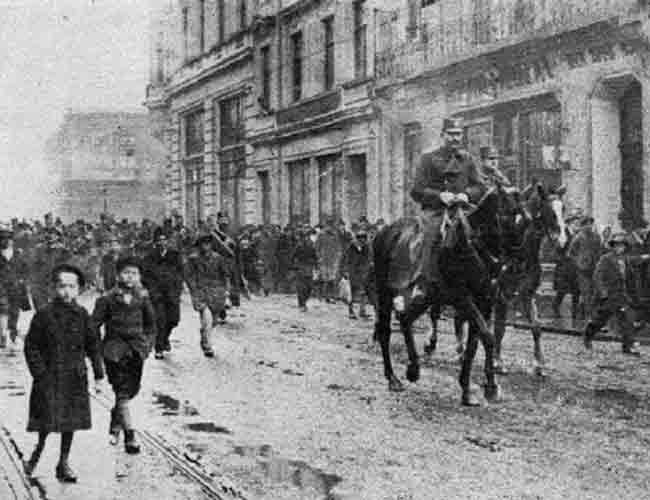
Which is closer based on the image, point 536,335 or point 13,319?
point 536,335

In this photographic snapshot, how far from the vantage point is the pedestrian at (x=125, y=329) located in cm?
824

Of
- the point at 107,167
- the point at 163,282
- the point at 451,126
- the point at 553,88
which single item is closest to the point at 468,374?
the point at 451,126

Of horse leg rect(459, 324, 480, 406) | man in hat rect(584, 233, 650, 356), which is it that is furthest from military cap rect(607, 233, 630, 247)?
horse leg rect(459, 324, 480, 406)

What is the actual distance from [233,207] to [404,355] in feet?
85.8

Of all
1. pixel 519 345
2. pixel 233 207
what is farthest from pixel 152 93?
pixel 519 345

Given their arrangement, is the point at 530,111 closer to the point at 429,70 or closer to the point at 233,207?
the point at 429,70

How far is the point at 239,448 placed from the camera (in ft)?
26.1

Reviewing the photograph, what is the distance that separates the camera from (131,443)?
7.92 m

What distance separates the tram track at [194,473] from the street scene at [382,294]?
0.02 metres

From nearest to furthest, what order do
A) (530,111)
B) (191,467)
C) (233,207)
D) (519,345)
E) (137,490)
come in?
(137,490)
(191,467)
(519,345)
(530,111)
(233,207)

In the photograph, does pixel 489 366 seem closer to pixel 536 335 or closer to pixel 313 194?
pixel 536 335

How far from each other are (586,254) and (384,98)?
10.8 m

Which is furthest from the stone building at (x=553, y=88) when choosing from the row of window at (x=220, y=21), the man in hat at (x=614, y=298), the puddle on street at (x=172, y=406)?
the row of window at (x=220, y=21)

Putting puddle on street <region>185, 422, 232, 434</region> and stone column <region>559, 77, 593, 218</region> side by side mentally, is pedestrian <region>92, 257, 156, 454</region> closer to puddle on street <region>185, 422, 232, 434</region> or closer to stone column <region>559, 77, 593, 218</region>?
puddle on street <region>185, 422, 232, 434</region>
